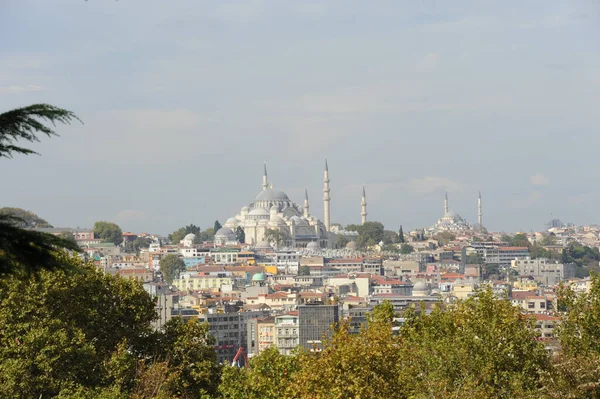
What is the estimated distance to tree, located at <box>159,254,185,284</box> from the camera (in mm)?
127938

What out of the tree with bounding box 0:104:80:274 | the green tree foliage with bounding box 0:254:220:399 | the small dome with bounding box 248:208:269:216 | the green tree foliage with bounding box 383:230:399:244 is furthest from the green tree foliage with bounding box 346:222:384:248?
the tree with bounding box 0:104:80:274

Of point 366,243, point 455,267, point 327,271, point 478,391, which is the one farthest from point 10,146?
point 366,243

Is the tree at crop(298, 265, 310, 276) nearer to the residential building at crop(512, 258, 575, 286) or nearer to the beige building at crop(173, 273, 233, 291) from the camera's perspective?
the beige building at crop(173, 273, 233, 291)

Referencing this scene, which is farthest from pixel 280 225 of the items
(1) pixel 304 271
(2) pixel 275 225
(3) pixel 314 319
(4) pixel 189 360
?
(4) pixel 189 360

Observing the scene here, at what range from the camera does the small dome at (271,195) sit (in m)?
179

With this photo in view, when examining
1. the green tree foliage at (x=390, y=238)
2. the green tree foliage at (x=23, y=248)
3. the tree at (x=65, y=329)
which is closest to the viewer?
the green tree foliage at (x=23, y=248)

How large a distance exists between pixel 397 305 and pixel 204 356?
68197 millimetres

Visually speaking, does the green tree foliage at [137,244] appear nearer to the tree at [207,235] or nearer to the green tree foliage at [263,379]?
the tree at [207,235]

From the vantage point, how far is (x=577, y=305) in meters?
20.7

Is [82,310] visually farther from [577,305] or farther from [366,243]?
[366,243]

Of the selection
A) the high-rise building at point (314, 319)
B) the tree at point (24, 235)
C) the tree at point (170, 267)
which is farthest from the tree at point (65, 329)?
the tree at point (170, 267)

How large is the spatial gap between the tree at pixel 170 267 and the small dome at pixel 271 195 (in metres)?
47.3

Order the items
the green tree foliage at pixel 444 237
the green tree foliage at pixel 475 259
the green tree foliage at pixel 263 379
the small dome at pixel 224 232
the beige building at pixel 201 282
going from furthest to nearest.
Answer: the green tree foliage at pixel 444 237 < the small dome at pixel 224 232 < the green tree foliage at pixel 475 259 < the beige building at pixel 201 282 < the green tree foliage at pixel 263 379

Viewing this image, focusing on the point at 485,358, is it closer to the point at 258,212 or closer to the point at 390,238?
the point at 390,238
